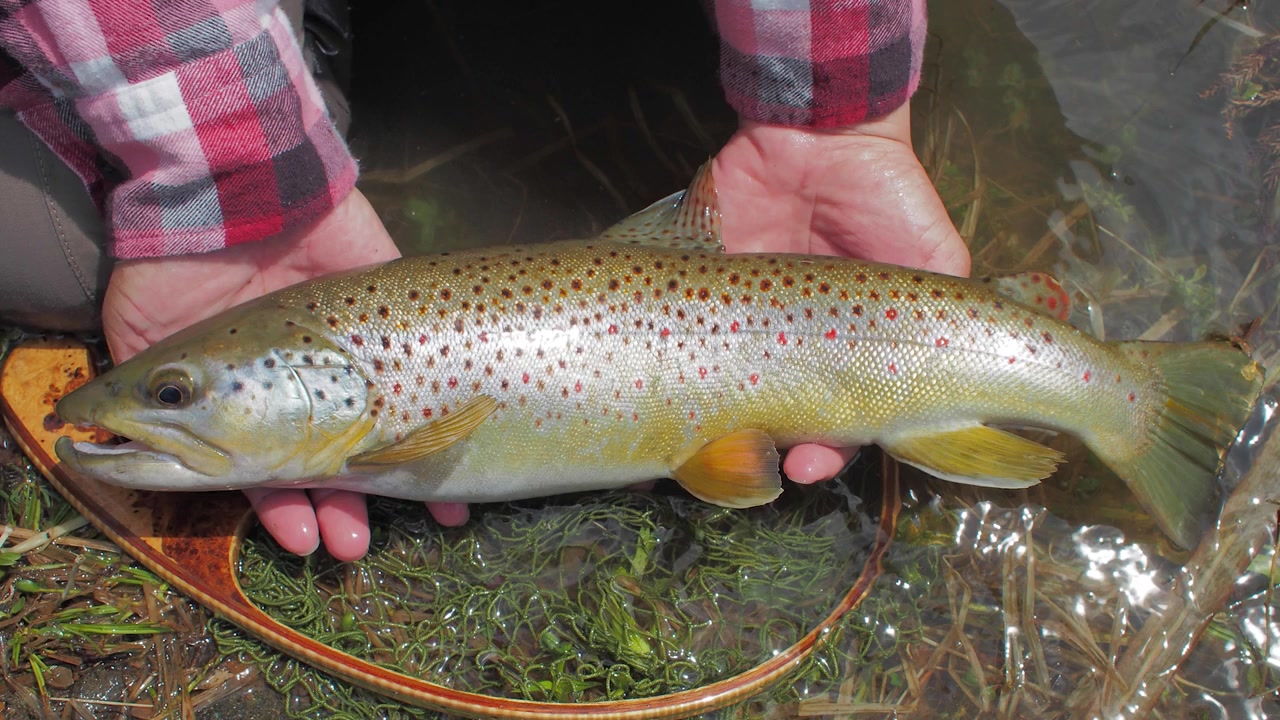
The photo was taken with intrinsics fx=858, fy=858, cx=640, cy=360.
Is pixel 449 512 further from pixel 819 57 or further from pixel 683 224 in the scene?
pixel 819 57

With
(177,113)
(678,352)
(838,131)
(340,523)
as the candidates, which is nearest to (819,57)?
(838,131)

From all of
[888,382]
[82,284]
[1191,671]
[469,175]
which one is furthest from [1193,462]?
[82,284]

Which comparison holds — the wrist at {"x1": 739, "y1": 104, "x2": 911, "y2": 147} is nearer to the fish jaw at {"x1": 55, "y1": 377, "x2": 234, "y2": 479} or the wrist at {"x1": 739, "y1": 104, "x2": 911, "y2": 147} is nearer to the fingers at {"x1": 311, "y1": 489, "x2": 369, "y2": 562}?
the fingers at {"x1": 311, "y1": 489, "x2": 369, "y2": 562}

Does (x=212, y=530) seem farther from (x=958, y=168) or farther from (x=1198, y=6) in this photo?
(x=1198, y=6)

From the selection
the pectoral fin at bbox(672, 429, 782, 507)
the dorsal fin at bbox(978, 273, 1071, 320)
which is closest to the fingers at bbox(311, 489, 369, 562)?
the pectoral fin at bbox(672, 429, 782, 507)

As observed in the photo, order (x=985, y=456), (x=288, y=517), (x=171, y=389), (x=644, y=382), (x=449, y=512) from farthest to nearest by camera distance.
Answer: (x=449, y=512) < (x=288, y=517) < (x=985, y=456) < (x=644, y=382) < (x=171, y=389)

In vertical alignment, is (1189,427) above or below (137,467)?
below
